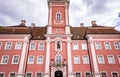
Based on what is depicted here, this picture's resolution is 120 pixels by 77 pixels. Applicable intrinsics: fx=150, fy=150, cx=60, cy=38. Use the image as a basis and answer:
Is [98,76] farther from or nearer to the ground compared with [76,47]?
nearer to the ground

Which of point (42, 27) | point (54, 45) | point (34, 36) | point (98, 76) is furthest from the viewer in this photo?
point (42, 27)

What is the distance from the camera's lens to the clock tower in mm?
34250

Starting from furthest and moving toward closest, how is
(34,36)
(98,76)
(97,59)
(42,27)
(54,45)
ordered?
(42,27)
(34,36)
(54,45)
(97,59)
(98,76)

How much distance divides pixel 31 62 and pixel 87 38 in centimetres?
1313

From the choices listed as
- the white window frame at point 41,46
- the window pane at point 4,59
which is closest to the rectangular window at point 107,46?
the white window frame at point 41,46

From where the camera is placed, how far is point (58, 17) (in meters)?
36.4

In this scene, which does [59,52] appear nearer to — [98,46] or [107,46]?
[98,46]

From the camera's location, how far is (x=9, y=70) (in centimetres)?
2886

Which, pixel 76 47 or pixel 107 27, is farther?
pixel 107 27

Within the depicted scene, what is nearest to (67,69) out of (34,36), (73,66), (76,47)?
(73,66)

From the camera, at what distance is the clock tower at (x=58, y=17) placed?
3425 centimetres

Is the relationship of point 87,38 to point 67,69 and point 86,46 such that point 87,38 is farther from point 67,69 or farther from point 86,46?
point 67,69

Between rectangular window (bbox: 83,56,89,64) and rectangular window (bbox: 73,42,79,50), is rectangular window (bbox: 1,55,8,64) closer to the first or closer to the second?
rectangular window (bbox: 73,42,79,50)

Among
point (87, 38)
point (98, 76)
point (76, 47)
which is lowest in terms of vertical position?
point (98, 76)
